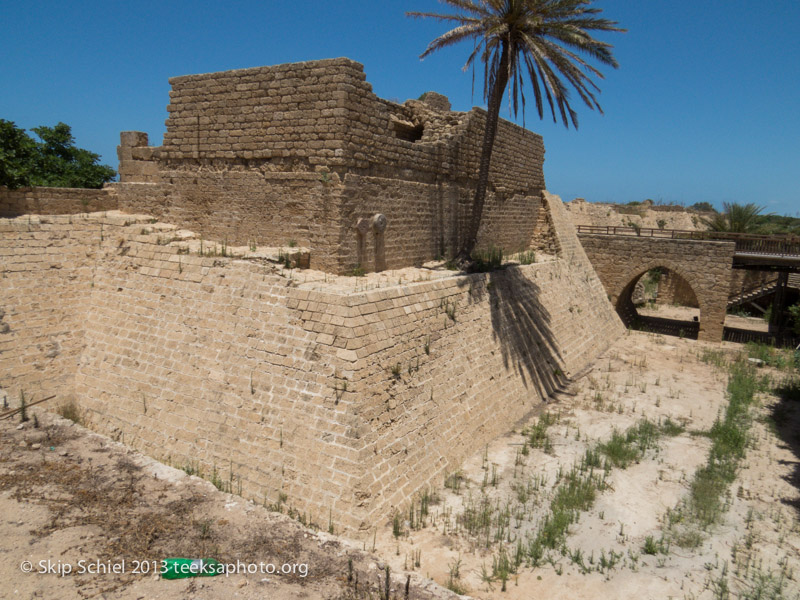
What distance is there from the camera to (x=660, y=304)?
26.8 metres

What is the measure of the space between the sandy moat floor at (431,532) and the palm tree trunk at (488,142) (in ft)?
15.6

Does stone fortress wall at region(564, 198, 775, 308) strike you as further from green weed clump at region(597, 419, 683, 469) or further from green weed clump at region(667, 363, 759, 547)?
green weed clump at region(597, 419, 683, 469)

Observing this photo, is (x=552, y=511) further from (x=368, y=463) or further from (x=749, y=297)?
(x=749, y=297)

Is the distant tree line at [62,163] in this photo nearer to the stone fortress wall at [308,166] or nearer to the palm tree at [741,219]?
the stone fortress wall at [308,166]

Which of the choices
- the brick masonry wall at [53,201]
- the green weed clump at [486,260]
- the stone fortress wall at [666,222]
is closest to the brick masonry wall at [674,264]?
the stone fortress wall at [666,222]

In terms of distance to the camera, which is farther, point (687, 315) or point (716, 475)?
point (687, 315)

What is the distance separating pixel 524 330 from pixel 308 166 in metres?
6.14

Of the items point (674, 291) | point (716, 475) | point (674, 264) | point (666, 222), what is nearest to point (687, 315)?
point (674, 291)

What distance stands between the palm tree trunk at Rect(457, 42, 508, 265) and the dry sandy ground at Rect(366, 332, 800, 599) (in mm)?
4024

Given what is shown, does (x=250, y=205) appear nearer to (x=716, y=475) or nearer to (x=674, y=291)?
(x=716, y=475)

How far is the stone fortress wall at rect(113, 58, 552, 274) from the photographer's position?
8844mm

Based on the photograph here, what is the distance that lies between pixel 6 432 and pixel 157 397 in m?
2.01

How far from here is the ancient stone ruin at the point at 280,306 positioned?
22.6 feet

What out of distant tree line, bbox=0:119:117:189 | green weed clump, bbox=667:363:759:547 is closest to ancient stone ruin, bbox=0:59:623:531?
green weed clump, bbox=667:363:759:547
